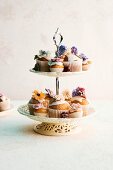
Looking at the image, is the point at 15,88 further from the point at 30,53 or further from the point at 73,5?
the point at 73,5

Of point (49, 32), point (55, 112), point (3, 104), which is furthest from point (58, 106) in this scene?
point (49, 32)

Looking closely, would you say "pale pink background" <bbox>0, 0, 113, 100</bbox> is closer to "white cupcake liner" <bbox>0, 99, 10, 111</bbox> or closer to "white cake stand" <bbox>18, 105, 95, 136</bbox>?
"white cupcake liner" <bbox>0, 99, 10, 111</bbox>

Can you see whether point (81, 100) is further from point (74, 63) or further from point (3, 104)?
point (3, 104)

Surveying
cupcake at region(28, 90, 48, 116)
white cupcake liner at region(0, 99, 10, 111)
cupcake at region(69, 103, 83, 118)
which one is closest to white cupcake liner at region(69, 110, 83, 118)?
cupcake at region(69, 103, 83, 118)

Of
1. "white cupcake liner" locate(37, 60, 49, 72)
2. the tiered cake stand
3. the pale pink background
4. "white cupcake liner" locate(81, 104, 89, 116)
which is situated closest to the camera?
the tiered cake stand

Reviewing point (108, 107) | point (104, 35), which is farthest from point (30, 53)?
point (108, 107)

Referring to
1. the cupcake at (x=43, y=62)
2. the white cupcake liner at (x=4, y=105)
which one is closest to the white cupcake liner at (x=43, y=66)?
the cupcake at (x=43, y=62)

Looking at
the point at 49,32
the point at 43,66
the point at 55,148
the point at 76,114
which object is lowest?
the point at 55,148
